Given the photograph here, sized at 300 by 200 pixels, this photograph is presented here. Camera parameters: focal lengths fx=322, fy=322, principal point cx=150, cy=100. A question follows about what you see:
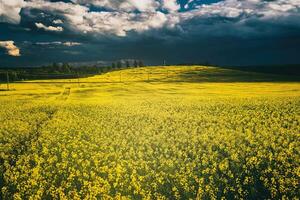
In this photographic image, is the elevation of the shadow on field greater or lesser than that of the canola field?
lesser

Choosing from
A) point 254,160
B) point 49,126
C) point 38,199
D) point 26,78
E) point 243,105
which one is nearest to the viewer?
point 38,199

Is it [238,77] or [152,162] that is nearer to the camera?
[152,162]

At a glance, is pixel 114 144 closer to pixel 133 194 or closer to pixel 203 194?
pixel 133 194

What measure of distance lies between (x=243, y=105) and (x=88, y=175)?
31.9 m

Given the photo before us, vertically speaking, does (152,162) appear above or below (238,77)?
above

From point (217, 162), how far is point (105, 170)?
6334 millimetres

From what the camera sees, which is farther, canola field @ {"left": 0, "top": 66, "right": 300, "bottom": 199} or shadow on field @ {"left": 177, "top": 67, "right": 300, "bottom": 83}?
shadow on field @ {"left": 177, "top": 67, "right": 300, "bottom": 83}

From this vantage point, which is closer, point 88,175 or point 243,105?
point 88,175

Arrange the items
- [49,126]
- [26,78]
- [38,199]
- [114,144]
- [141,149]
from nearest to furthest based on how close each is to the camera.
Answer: [38,199] < [141,149] < [114,144] < [49,126] < [26,78]

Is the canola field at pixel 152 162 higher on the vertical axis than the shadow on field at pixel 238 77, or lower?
higher

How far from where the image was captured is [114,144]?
2305cm

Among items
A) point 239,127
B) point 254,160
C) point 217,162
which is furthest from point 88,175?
point 239,127

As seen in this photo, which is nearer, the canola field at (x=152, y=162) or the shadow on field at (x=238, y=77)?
the canola field at (x=152, y=162)

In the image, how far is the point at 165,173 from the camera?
666 inches
